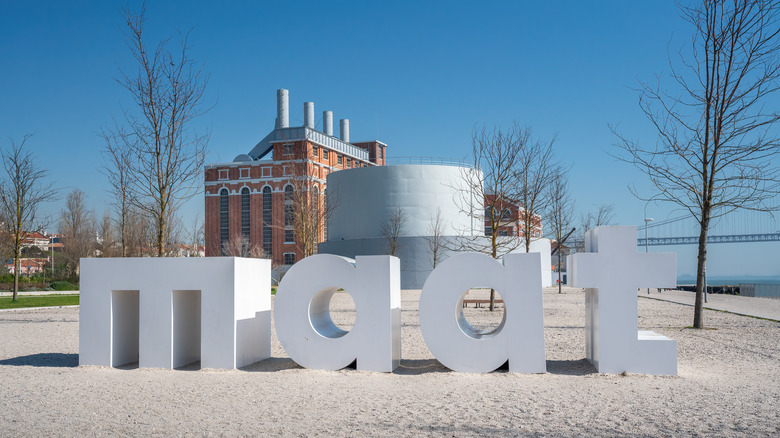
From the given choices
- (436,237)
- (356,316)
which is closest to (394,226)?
(436,237)

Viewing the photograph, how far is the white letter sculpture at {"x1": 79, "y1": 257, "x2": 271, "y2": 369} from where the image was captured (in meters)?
10.4

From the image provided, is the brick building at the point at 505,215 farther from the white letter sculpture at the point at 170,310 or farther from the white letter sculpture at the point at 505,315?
the white letter sculpture at the point at 170,310

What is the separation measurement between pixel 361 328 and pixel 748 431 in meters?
5.72

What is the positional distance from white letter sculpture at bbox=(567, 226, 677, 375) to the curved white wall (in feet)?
128

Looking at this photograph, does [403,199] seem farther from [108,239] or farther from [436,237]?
[108,239]

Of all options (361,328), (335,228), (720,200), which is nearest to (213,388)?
(361,328)

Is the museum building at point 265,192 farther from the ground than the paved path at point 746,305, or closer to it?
farther from the ground

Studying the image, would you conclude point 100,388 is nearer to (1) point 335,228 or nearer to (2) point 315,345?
(2) point 315,345

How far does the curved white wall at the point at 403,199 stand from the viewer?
49625 mm

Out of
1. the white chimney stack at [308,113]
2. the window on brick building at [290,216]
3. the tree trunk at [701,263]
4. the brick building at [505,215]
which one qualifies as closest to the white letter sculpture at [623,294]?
the tree trunk at [701,263]

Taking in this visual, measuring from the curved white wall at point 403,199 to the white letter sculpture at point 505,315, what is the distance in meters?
38.8

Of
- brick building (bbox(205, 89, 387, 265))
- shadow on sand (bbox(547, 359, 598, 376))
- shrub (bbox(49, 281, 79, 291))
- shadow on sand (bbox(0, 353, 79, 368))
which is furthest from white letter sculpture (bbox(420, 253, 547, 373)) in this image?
brick building (bbox(205, 89, 387, 265))

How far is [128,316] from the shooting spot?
37.6 ft

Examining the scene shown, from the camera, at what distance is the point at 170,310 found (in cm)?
1052
